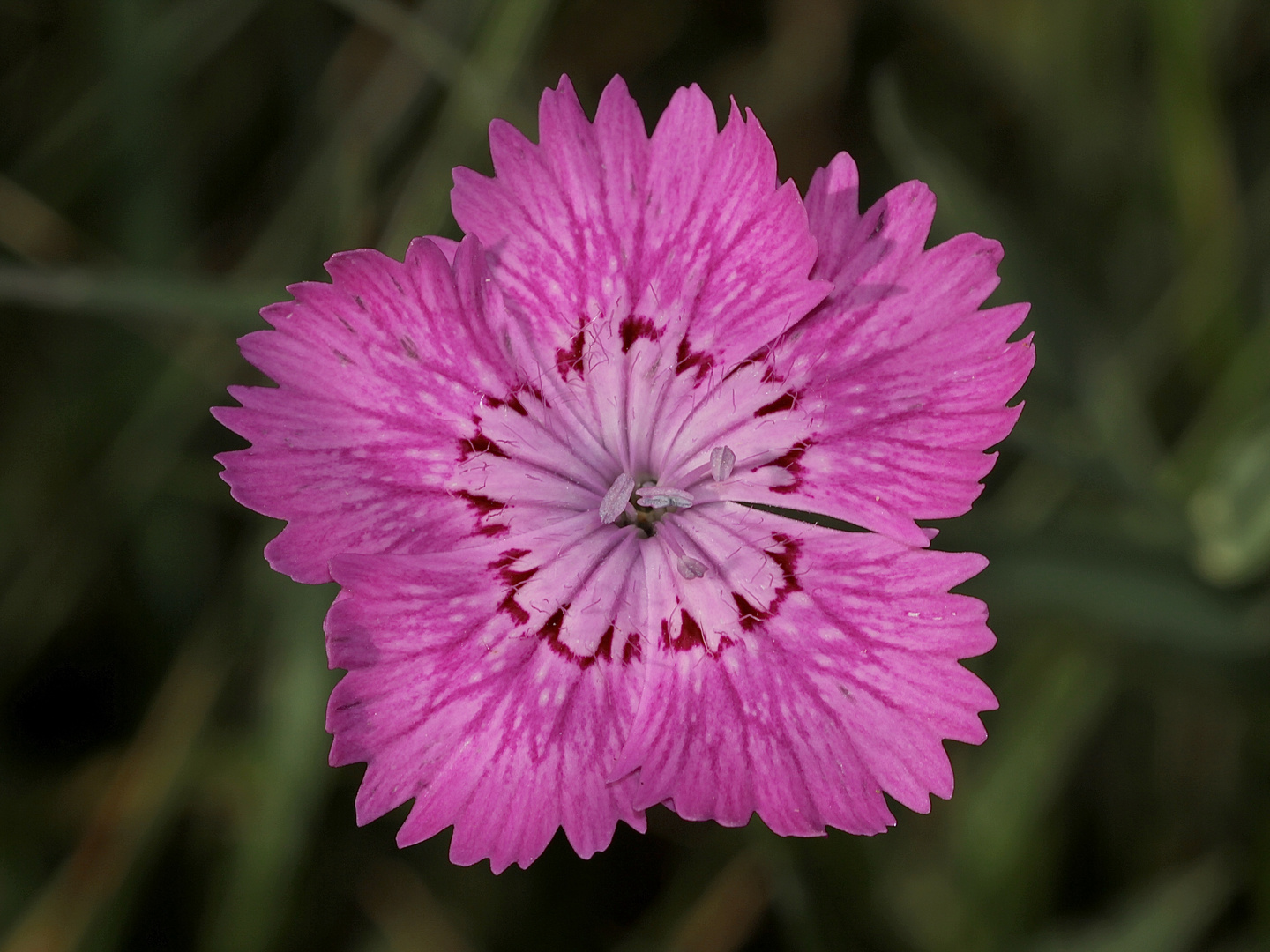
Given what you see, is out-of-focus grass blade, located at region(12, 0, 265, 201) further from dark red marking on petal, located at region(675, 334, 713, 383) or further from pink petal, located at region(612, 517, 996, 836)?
pink petal, located at region(612, 517, 996, 836)

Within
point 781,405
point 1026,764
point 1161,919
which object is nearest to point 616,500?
point 781,405

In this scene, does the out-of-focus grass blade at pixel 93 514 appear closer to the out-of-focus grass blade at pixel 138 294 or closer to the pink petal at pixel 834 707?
the out-of-focus grass blade at pixel 138 294

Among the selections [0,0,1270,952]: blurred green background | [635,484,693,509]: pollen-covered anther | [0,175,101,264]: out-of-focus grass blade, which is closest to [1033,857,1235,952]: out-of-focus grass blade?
[0,0,1270,952]: blurred green background

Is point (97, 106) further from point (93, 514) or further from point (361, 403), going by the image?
point (361, 403)

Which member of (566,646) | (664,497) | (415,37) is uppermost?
(415,37)

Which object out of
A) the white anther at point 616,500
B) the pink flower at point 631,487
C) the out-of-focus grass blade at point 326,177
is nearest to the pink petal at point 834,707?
the pink flower at point 631,487

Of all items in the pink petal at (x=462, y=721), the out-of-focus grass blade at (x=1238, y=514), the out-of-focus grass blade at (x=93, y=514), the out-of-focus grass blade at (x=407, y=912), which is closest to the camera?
the pink petal at (x=462, y=721)

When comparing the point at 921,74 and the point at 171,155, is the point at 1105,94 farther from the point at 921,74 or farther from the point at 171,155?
the point at 171,155
